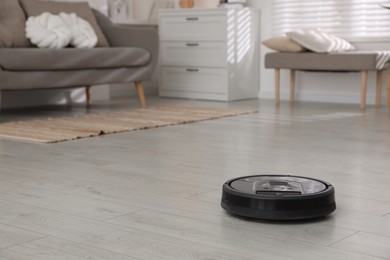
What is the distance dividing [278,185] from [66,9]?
3.09 meters

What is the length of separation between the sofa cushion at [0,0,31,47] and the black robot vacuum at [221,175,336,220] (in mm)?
2648

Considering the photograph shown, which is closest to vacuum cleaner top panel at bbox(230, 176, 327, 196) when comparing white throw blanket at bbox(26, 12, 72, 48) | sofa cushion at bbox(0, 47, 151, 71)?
sofa cushion at bbox(0, 47, 151, 71)

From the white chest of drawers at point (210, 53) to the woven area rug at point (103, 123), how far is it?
74 cm

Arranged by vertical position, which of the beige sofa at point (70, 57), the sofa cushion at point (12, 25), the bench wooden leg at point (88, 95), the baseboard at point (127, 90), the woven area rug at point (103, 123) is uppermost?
the sofa cushion at point (12, 25)

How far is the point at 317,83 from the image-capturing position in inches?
191

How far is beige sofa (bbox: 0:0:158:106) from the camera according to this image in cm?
357

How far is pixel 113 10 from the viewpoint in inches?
207

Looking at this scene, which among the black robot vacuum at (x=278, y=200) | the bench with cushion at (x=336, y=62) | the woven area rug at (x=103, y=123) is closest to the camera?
the black robot vacuum at (x=278, y=200)

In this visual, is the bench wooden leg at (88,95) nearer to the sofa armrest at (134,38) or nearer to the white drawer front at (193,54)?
the sofa armrest at (134,38)

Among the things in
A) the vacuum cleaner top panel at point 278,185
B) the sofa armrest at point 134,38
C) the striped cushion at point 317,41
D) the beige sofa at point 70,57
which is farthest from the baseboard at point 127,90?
the vacuum cleaner top panel at point 278,185

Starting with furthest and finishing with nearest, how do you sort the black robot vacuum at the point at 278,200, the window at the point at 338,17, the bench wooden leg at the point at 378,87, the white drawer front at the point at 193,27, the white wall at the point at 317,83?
1. the white drawer front at the point at 193,27
2. the white wall at the point at 317,83
3. the window at the point at 338,17
4. the bench wooden leg at the point at 378,87
5. the black robot vacuum at the point at 278,200

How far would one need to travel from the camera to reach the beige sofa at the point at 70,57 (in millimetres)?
3572

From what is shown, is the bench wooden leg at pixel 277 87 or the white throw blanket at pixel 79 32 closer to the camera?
the white throw blanket at pixel 79 32

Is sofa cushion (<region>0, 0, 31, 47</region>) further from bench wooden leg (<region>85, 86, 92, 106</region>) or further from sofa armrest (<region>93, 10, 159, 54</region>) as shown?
bench wooden leg (<region>85, 86, 92, 106</region>)
